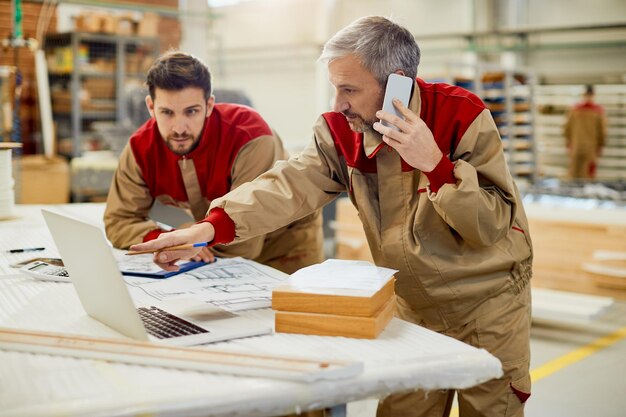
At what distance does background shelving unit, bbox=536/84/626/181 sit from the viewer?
1098 cm

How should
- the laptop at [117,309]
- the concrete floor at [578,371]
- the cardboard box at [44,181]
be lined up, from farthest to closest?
the cardboard box at [44,181]
the concrete floor at [578,371]
the laptop at [117,309]

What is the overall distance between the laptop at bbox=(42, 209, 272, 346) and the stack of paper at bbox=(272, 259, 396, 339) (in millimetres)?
72

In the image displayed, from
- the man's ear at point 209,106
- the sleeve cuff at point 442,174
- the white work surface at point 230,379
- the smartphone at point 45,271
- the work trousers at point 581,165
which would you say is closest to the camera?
the white work surface at point 230,379

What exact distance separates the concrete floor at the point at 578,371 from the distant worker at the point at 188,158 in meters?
1.36

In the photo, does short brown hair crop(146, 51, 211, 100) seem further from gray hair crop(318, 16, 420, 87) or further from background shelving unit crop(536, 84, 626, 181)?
background shelving unit crop(536, 84, 626, 181)

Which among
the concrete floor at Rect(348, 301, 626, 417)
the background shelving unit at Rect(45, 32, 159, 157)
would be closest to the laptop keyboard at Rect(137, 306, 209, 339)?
the concrete floor at Rect(348, 301, 626, 417)

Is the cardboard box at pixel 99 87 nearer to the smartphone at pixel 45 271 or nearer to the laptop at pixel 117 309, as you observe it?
the smartphone at pixel 45 271

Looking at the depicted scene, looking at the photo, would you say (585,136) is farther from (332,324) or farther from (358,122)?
(332,324)

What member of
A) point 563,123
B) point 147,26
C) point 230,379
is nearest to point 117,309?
point 230,379

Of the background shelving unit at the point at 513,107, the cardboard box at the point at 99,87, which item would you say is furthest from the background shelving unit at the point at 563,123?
the cardboard box at the point at 99,87

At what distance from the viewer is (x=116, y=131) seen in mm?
8297

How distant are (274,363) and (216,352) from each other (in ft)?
0.49

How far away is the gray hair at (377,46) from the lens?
1.96 meters

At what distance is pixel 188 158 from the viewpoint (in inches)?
108
